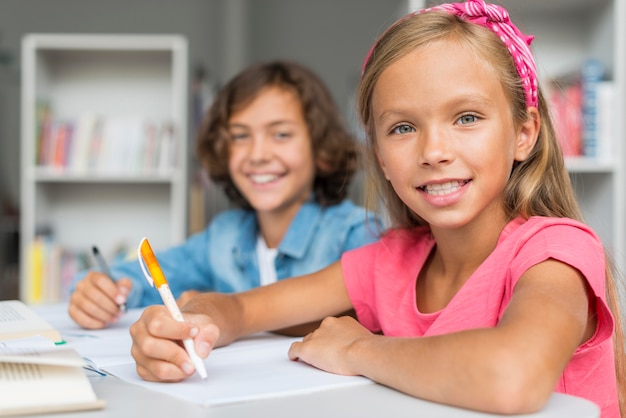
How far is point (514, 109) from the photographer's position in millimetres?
1063

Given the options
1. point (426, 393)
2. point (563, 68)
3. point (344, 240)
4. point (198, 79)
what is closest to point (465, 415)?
point (426, 393)

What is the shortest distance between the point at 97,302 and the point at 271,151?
716mm

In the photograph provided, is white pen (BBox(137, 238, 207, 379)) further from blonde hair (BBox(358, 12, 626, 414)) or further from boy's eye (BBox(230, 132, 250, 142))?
boy's eye (BBox(230, 132, 250, 142))

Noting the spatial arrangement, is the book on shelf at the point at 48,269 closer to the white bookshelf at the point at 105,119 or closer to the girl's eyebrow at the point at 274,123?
the white bookshelf at the point at 105,119

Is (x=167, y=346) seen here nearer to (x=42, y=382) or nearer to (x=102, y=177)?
(x=42, y=382)

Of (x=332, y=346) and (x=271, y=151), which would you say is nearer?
(x=332, y=346)

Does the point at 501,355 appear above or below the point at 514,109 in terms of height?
below

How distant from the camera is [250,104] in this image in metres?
1.89

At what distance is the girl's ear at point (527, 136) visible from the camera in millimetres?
1095

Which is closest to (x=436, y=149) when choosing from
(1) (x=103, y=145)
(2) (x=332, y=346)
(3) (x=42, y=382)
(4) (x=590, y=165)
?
(2) (x=332, y=346)

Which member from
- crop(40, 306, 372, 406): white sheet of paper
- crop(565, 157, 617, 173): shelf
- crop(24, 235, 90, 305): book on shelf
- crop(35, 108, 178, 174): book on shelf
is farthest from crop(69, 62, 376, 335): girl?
crop(24, 235, 90, 305): book on shelf

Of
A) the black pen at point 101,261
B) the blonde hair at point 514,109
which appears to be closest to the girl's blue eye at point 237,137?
the black pen at point 101,261

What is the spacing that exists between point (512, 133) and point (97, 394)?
645mm

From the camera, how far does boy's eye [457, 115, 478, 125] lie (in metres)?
1.00
